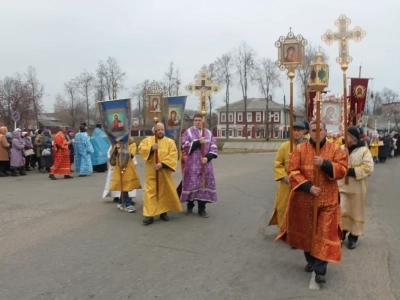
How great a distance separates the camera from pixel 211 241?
20.9 feet

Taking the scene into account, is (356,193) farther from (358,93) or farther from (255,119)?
(255,119)

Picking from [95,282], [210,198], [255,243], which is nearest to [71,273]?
[95,282]

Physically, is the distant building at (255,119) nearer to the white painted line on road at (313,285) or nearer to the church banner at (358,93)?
the church banner at (358,93)

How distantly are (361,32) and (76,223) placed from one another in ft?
18.0

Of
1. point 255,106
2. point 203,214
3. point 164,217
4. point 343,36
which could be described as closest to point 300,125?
point 343,36

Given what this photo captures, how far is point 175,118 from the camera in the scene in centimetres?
905

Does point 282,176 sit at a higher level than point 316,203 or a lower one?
higher

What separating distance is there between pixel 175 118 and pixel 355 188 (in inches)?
160

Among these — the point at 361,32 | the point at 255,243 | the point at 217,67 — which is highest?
the point at 217,67

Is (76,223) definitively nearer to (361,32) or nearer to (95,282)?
(95,282)

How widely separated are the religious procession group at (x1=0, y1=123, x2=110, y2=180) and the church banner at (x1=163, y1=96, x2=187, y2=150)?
6565 millimetres

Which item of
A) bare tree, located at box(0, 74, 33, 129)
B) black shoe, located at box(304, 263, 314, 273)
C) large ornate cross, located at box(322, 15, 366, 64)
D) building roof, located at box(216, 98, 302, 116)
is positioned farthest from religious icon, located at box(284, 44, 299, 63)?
building roof, located at box(216, 98, 302, 116)

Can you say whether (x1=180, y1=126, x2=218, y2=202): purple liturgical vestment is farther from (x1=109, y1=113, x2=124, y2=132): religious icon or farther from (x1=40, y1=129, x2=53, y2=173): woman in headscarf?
(x1=40, y1=129, x2=53, y2=173): woman in headscarf

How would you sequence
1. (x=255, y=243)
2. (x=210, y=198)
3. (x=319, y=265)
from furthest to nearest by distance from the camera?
(x=210, y=198), (x=255, y=243), (x=319, y=265)
